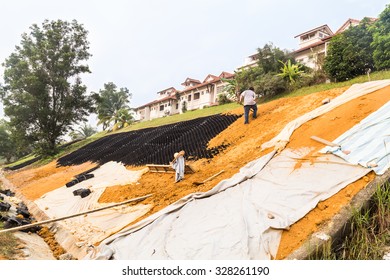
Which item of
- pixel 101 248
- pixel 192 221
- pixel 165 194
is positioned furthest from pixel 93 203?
pixel 192 221

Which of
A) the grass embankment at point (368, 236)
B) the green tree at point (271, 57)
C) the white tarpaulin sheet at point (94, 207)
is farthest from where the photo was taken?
the green tree at point (271, 57)

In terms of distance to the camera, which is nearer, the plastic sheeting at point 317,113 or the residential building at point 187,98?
the plastic sheeting at point 317,113

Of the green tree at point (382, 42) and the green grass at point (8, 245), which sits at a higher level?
the green tree at point (382, 42)

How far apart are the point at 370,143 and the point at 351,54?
9.36 meters

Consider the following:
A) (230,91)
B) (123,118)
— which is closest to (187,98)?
(123,118)

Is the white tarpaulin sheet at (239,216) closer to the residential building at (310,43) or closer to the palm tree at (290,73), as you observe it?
the palm tree at (290,73)

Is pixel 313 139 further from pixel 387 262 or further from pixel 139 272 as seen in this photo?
pixel 139 272

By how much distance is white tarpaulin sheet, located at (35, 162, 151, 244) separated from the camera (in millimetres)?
4234

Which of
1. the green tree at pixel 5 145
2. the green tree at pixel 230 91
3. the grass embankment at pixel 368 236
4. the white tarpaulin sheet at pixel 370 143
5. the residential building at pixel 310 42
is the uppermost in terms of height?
the residential building at pixel 310 42

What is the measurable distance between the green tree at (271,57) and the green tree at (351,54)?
368cm

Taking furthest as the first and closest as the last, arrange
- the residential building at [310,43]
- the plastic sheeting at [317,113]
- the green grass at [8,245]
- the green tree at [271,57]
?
the residential building at [310,43] < the green tree at [271,57] < the plastic sheeting at [317,113] < the green grass at [8,245]

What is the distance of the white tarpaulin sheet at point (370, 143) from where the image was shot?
3.48 metres

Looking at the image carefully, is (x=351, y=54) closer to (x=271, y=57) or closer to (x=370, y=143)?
(x=271, y=57)

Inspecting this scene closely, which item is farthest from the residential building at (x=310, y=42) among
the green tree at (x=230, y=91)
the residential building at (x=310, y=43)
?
the green tree at (x=230, y=91)
